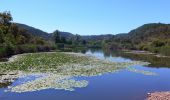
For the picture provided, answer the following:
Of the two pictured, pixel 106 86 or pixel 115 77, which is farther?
pixel 115 77

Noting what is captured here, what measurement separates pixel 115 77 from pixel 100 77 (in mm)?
1585

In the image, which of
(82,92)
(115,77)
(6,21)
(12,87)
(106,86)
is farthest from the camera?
(6,21)

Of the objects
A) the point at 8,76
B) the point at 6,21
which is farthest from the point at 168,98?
the point at 6,21

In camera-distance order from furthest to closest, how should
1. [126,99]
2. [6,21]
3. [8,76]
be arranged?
[6,21] < [8,76] < [126,99]

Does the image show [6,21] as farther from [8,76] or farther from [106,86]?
[106,86]

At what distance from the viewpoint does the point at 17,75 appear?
102 feet

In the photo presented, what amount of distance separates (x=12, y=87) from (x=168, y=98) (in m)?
11.5

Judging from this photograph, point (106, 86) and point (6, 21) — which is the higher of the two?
point (6, 21)

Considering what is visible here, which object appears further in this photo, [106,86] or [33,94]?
[106,86]

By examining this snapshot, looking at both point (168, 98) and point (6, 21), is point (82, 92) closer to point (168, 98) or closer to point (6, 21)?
point (168, 98)

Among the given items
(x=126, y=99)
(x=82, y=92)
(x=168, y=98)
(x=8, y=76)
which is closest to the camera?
(x=168, y=98)

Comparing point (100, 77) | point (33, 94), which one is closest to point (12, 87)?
point (33, 94)

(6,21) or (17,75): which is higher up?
(6,21)

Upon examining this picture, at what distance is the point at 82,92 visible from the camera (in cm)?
2322
